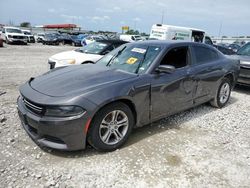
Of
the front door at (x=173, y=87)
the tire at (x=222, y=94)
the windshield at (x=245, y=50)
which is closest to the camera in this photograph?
the front door at (x=173, y=87)

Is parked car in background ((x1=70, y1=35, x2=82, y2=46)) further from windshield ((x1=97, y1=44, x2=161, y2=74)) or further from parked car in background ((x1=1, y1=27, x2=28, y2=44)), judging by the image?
windshield ((x1=97, y1=44, x2=161, y2=74))

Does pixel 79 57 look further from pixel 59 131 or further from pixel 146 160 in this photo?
pixel 146 160

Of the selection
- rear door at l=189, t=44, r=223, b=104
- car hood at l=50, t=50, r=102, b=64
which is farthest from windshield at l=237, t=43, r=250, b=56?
car hood at l=50, t=50, r=102, b=64

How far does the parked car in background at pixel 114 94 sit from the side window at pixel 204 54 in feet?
0.07

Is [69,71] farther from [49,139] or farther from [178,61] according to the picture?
[178,61]

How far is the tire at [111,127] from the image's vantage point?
→ 3.16 meters

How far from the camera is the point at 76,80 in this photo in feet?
11.5

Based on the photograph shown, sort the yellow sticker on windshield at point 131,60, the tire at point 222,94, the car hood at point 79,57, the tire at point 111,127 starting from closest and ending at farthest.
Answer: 1. the tire at point 111,127
2. the yellow sticker on windshield at point 131,60
3. the tire at point 222,94
4. the car hood at point 79,57

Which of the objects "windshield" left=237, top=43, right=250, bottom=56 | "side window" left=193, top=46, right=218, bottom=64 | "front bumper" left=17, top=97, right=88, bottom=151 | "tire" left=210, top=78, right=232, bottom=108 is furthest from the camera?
"windshield" left=237, top=43, right=250, bottom=56

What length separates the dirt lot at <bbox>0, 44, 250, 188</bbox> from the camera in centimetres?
281

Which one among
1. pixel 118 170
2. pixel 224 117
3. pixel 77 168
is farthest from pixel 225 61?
pixel 77 168

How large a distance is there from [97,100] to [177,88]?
1708 mm

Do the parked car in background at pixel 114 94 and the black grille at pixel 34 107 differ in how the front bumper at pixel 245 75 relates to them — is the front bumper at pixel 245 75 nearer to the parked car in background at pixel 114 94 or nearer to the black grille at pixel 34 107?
the parked car in background at pixel 114 94

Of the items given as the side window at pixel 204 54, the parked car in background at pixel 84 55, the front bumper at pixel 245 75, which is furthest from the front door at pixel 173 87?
the parked car in background at pixel 84 55
